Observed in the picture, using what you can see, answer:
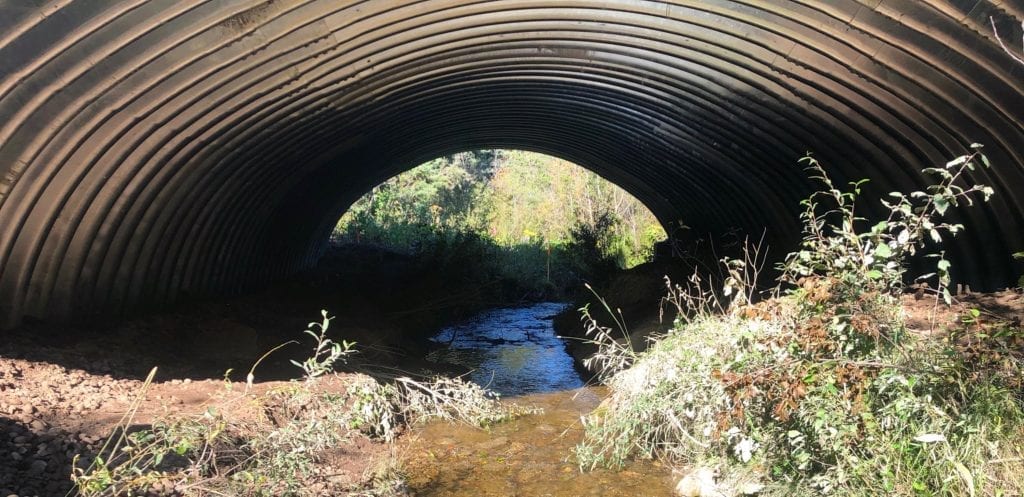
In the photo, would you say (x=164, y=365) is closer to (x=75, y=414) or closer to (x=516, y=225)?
(x=75, y=414)

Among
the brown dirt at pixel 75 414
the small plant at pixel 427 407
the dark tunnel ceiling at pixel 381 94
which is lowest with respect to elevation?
the small plant at pixel 427 407

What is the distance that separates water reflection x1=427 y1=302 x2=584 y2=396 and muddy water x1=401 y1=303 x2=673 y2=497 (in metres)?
0.03

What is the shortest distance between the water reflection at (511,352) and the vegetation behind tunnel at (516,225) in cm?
132

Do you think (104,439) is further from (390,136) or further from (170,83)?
(390,136)

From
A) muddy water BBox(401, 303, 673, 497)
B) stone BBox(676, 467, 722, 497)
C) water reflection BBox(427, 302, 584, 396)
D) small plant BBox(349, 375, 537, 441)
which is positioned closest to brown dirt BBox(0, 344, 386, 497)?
small plant BBox(349, 375, 537, 441)

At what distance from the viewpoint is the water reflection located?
10.4m

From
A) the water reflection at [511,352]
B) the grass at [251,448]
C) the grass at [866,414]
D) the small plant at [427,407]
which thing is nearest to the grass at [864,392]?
the grass at [866,414]

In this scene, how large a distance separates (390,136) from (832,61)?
6.65 meters

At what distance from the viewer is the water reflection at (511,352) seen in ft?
34.0

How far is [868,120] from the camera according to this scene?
6.92m

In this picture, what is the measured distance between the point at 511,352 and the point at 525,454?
20.0 feet

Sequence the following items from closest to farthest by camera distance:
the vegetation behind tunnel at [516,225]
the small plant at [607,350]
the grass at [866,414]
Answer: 1. the grass at [866,414]
2. the small plant at [607,350]
3. the vegetation behind tunnel at [516,225]

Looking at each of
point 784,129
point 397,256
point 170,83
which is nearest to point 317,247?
point 397,256

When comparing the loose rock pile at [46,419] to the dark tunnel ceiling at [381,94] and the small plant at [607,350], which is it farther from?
the small plant at [607,350]
